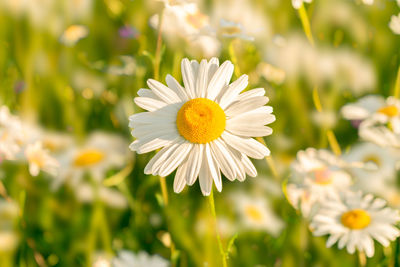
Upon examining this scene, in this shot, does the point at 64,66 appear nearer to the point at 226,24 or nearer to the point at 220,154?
the point at 226,24

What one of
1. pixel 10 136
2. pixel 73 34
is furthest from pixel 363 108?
pixel 73 34

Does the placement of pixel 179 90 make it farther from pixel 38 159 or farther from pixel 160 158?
pixel 38 159

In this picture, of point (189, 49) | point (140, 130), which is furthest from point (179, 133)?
point (189, 49)

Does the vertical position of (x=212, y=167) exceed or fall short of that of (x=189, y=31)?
it falls short

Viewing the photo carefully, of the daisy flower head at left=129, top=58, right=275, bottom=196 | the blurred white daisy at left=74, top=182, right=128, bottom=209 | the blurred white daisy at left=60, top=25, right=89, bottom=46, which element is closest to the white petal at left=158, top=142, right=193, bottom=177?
the daisy flower head at left=129, top=58, right=275, bottom=196

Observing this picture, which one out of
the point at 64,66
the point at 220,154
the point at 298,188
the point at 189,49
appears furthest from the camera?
the point at 64,66

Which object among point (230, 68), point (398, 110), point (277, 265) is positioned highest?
point (230, 68)
